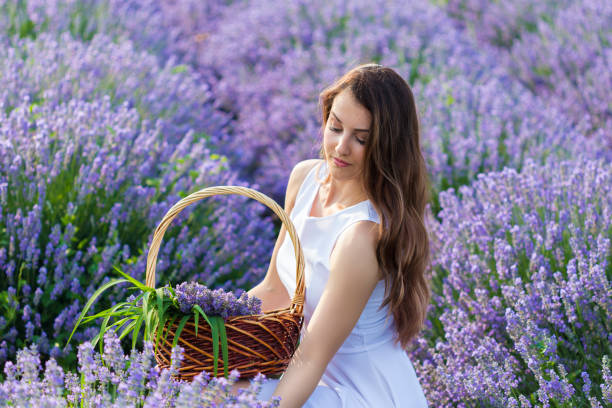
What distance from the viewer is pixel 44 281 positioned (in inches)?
88.0

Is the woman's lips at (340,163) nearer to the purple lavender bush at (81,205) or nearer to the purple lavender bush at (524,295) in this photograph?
the purple lavender bush at (524,295)

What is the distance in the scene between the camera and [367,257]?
170 cm

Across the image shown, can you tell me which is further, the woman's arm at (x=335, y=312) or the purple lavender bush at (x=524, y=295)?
the purple lavender bush at (x=524, y=295)

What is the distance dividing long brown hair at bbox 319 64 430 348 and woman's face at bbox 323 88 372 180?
2 centimetres

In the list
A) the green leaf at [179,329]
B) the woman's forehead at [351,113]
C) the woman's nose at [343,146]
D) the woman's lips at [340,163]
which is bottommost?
the green leaf at [179,329]

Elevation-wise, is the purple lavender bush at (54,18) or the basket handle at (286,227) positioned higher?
the purple lavender bush at (54,18)

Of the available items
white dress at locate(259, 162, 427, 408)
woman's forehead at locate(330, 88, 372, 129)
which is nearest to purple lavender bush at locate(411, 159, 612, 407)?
white dress at locate(259, 162, 427, 408)

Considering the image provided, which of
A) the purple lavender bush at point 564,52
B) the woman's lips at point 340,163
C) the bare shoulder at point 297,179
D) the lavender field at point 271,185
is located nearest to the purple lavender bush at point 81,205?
the lavender field at point 271,185

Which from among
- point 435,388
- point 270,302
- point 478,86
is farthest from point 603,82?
point 270,302

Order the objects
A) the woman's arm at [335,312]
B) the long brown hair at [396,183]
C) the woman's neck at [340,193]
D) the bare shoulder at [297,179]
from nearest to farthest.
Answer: the woman's arm at [335,312]
the long brown hair at [396,183]
the woman's neck at [340,193]
the bare shoulder at [297,179]

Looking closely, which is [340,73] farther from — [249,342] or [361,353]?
[249,342]

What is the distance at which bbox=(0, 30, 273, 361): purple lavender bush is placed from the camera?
89.3 inches

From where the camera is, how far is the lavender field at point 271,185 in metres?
2.02

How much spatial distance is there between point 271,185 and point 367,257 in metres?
2.70
